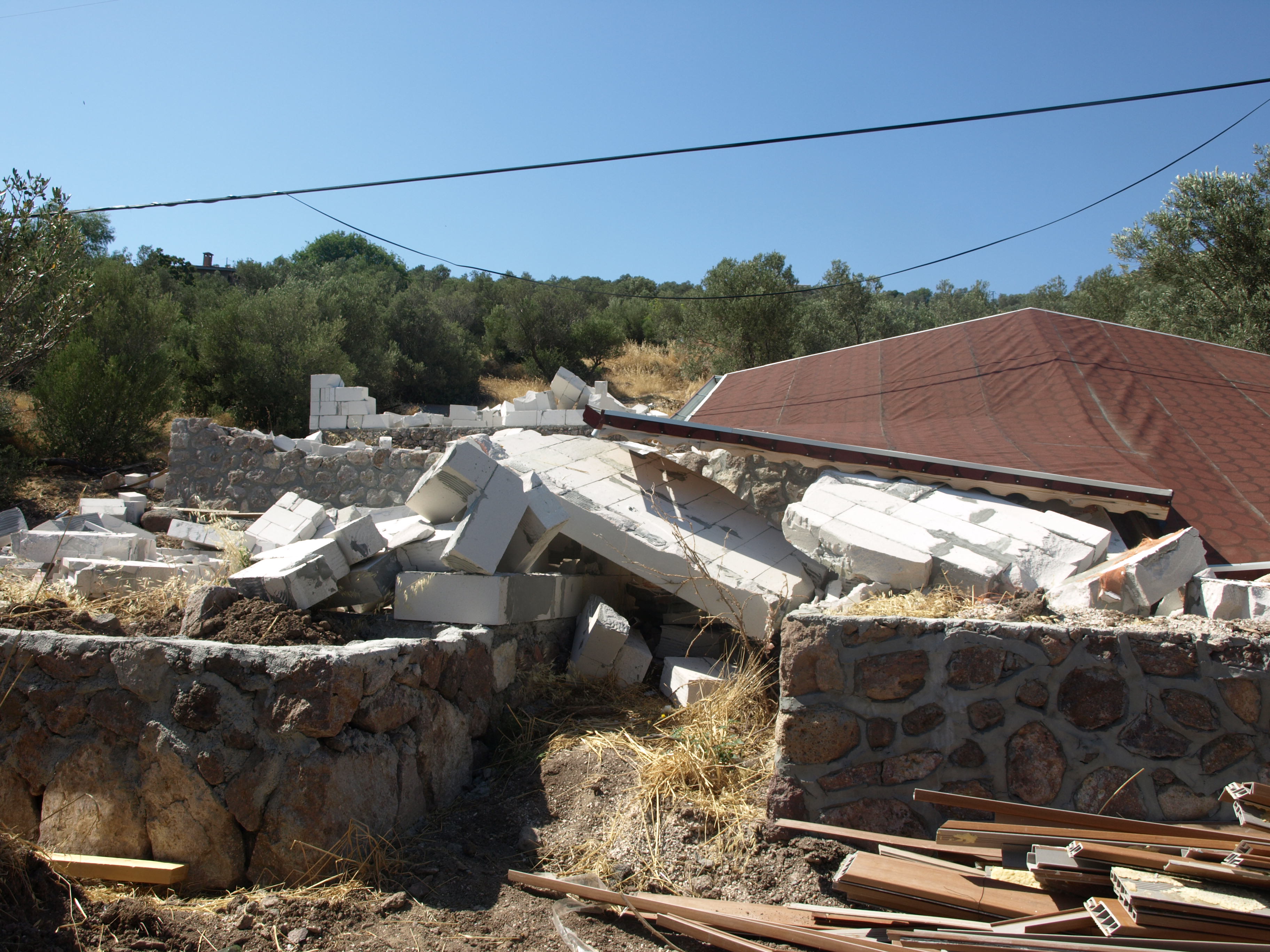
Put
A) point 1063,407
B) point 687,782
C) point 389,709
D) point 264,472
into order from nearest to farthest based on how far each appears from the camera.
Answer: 1. point 389,709
2. point 687,782
3. point 1063,407
4. point 264,472

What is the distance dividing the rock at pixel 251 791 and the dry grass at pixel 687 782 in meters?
1.24

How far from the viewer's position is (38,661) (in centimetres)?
356

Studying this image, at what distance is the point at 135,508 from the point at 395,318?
55.2 feet

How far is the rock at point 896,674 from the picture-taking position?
3.38 meters

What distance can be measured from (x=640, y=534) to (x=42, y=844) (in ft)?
12.0

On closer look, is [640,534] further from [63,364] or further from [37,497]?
[63,364]

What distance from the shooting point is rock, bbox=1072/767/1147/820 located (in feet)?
10.5

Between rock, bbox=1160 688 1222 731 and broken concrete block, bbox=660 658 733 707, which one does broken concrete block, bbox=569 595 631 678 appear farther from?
rock, bbox=1160 688 1222 731

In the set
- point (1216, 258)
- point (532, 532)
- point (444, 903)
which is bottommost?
point (444, 903)

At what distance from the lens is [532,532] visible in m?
5.45

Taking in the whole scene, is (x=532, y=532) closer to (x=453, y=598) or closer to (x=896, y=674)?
(x=453, y=598)

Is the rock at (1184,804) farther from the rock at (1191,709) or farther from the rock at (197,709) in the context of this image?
the rock at (197,709)

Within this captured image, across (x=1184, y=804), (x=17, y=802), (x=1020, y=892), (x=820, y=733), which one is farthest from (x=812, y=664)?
(x=17, y=802)

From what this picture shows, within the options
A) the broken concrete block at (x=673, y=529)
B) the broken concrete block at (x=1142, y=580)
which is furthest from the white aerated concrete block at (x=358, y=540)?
the broken concrete block at (x=1142, y=580)
